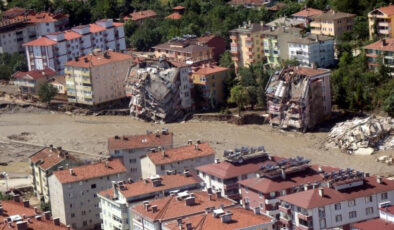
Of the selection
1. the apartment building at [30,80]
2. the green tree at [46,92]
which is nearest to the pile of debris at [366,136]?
the green tree at [46,92]

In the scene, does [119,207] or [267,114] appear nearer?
[119,207]

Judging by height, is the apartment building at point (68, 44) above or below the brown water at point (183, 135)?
above

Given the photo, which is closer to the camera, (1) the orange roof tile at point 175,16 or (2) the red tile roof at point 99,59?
(2) the red tile roof at point 99,59

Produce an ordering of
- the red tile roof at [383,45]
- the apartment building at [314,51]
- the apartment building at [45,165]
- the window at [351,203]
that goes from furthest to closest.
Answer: the apartment building at [314,51] → the red tile roof at [383,45] → the apartment building at [45,165] → the window at [351,203]

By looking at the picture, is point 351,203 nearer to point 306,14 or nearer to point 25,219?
point 25,219

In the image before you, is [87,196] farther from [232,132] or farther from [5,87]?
[5,87]

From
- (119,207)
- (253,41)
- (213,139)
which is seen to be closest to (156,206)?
(119,207)

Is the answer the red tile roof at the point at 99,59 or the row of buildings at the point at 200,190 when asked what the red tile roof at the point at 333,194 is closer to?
the row of buildings at the point at 200,190

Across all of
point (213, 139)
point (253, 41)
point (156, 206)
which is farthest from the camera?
point (253, 41)
